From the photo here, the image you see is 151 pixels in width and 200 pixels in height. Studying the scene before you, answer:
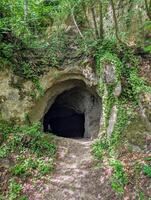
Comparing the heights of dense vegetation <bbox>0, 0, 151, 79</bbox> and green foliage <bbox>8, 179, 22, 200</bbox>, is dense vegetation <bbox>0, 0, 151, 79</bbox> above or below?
above

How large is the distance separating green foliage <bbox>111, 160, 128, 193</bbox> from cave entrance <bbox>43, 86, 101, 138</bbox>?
5.01 meters

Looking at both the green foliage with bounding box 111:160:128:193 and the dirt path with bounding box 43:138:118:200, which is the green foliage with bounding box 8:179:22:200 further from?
the green foliage with bounding box 111:160:128:193

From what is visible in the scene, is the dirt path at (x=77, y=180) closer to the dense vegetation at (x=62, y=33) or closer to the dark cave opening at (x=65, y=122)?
the dense vegetation at (x=62, y=33)

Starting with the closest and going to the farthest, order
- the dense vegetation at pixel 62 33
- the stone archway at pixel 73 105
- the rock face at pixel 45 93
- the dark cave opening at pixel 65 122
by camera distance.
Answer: the rock face at pixel 45 93, the dense vegetation at pixel 62 33, the stone archway at pixel 73 105, the dark cave opening at pixel 65 122

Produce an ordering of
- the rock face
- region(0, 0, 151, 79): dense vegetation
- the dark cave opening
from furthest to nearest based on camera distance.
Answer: the dark cave opening → region(0, 0, 151, 79): dense vegetation → the rock face

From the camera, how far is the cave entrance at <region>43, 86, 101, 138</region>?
13.3m

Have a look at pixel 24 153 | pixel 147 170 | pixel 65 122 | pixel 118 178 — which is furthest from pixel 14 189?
pixel 65 122

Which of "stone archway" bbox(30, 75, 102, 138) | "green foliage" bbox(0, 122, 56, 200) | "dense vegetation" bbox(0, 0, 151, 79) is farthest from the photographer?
"stone archway" bbox(30, 75, 102, 138)

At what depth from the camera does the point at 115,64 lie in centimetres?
1030

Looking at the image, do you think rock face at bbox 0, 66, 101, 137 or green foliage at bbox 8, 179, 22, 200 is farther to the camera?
rock face at bbox 0, 66, 101, 137

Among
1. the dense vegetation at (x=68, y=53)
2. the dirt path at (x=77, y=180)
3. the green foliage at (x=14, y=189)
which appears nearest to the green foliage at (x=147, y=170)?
the dense vegetation at (x=68, y=53)

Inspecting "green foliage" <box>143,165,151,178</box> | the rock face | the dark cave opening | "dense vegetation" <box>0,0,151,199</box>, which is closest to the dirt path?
"dense vegetation" <box>0,0,151,199</box>

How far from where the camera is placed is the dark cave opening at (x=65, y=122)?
1600 centimetres

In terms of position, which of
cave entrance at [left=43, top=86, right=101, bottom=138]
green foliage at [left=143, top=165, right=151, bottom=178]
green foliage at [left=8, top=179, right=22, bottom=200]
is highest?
cave entrance at [left=43, top=86, right=101, bottom=138]
